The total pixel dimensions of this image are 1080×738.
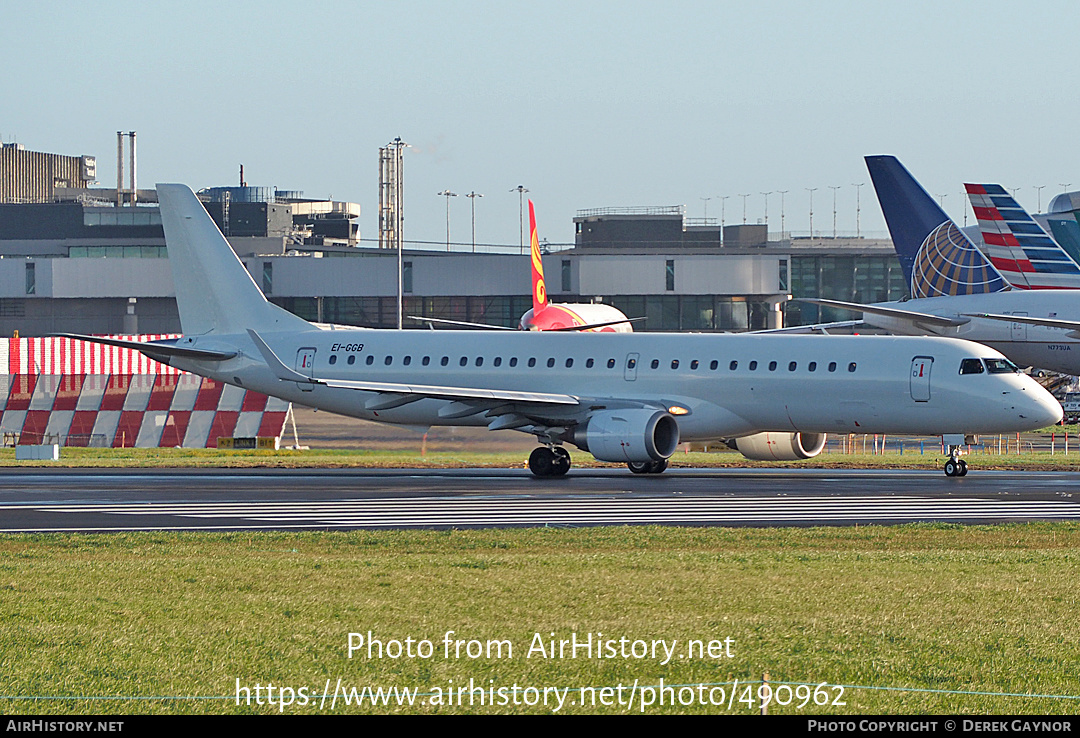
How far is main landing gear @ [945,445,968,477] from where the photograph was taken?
3491cm

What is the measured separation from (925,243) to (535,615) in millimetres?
39834

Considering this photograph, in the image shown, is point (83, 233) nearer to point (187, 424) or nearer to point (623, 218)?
point (623, 218)

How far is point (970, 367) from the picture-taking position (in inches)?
1332

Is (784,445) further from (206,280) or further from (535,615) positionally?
(535,615)

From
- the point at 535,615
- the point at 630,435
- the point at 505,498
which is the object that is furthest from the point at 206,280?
the point at 535,615

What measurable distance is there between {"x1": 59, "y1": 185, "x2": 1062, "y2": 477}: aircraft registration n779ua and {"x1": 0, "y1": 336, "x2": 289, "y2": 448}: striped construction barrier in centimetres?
571

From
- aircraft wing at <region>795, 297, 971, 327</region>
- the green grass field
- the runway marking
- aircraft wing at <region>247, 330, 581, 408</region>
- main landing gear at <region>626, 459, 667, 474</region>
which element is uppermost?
aircraft wing at <region>795, 297, 971, 327</region>

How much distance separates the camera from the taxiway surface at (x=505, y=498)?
2428 centimetres

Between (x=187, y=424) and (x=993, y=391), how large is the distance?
84.5ft

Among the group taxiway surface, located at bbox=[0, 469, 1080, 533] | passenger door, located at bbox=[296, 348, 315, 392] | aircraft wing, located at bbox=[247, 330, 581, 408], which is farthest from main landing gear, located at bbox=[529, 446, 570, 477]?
passenger door, located at bbox=[296, 348, 315, 392]

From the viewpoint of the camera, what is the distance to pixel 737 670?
1086 cm

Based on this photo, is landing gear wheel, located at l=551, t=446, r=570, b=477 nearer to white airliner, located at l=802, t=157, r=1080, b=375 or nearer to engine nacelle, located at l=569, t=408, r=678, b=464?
engine nacelle, located at l=569, t=408, r=678, b=464

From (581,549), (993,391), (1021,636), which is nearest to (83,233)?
(993,391)

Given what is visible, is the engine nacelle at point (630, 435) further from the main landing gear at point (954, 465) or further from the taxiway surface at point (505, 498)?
the main landing gear at point (954, 465)
